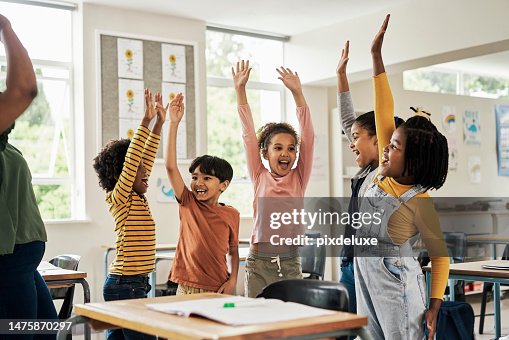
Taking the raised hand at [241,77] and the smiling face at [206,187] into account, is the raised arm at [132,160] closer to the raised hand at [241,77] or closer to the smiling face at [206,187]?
the smiling face at [206,187]

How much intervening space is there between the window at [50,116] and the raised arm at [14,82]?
3885 millimetres

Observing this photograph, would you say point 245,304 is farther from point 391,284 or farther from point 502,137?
point 502,137

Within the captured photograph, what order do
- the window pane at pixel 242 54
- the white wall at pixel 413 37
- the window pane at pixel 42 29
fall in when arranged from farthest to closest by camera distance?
the window pane at pixel 242 54 < the window pane at pixel 42 29 < the white wall at pixel 413 37

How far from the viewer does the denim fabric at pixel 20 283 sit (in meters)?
2.06

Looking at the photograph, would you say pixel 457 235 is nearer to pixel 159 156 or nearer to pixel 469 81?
pixel 159 156

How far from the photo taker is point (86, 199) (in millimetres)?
5746

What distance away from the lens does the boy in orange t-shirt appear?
2.81 metres

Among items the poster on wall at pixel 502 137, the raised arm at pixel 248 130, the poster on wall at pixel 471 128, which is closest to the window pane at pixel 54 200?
the raised arm at pixel 248 130

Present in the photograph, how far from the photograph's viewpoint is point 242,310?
5.72 ft

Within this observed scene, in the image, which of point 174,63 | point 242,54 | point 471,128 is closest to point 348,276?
point 174,63

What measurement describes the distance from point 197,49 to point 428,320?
Result: 469 centimetres

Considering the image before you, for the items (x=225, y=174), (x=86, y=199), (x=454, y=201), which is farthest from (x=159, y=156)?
(x=454, y=201)

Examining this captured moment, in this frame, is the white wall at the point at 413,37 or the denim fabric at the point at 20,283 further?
the white wall at the point at 413,37

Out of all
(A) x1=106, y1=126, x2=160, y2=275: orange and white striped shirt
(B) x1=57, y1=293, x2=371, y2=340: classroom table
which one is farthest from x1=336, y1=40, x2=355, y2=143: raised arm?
(B) x1=57, y1=293, x2=371, y2=340: classroom table
